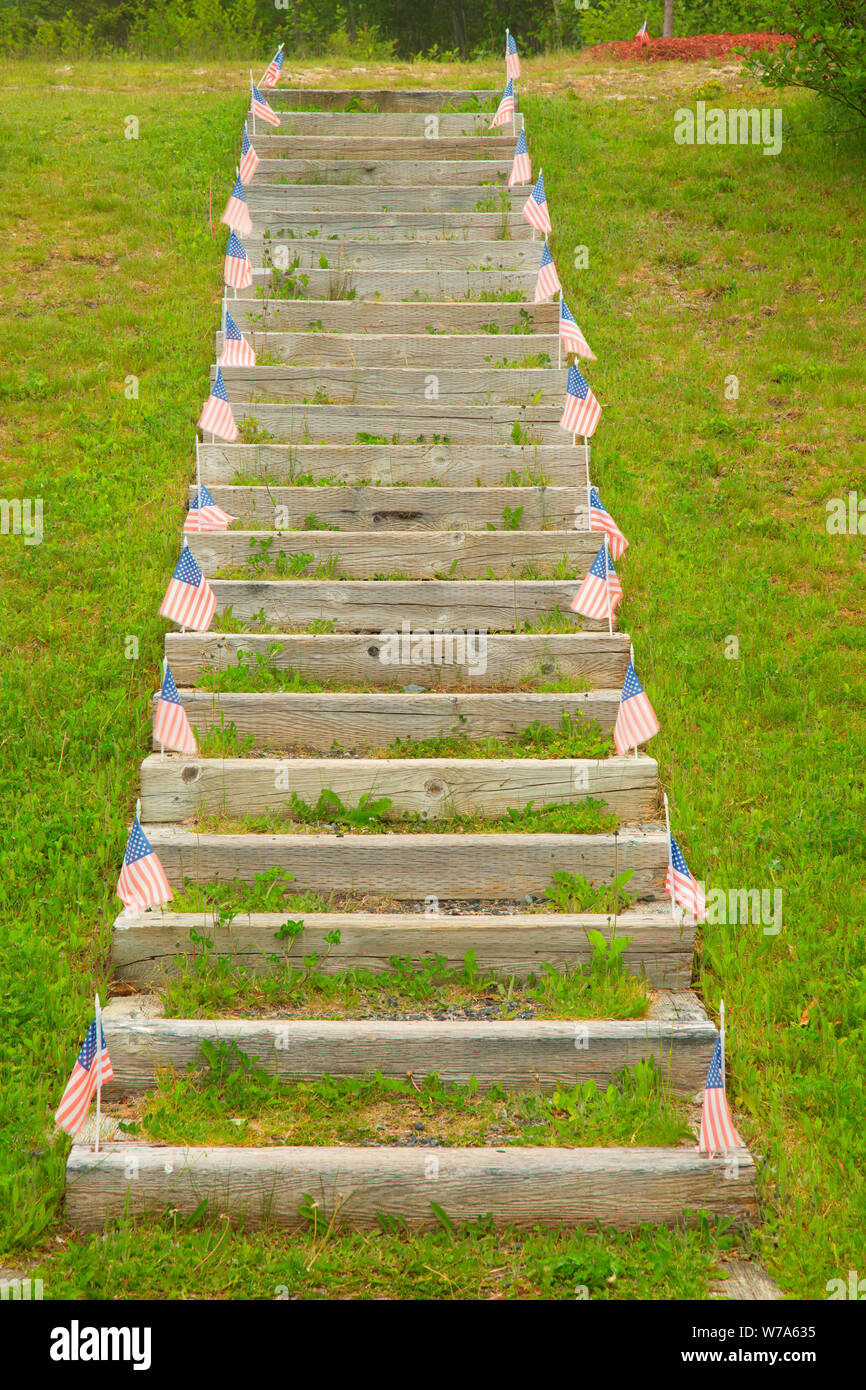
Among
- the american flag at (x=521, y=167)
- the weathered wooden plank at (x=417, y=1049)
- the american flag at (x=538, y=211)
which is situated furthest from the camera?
the american flag at (x=521, y=167)

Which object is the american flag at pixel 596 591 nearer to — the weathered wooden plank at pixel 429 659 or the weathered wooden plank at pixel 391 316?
the weathered wooden plank at pixel 429 659

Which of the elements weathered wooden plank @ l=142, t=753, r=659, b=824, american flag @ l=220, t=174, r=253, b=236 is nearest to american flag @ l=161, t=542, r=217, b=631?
weathered wooden plank @ l=142, t=753, r=659, b=824

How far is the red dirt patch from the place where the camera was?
16266 millimetres

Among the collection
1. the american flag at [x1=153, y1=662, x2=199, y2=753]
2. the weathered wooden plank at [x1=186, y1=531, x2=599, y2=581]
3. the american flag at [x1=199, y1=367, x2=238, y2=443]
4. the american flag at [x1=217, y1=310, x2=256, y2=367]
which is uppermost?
the american flag at [x1=217, y1=310, x2=256, y2=367]

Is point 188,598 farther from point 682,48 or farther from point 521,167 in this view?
point 682,48

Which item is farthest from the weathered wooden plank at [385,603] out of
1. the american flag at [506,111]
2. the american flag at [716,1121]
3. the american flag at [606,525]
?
the american flag at [506,111]

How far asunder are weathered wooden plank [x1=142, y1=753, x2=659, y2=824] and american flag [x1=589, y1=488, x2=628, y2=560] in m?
1.83

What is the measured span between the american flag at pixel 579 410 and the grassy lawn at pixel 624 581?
41 centimetres

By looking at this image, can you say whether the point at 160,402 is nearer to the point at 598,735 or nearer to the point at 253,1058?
the point at 598,735

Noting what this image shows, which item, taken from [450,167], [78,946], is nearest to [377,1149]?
[78,946]

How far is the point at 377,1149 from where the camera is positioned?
378 cm

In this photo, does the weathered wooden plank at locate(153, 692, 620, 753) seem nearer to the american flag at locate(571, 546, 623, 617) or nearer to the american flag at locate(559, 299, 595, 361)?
the american flag at locate(571, 546, 623, 617)

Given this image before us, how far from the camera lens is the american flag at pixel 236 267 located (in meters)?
8.70

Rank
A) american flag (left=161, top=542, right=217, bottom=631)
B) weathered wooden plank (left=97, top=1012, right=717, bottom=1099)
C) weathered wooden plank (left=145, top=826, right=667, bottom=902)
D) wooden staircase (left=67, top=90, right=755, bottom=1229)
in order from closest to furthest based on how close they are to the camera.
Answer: wooden staircase (left=67, top=90, right=755, bottom=1229), weathered wooden plank (left=97, top=1012, right=717, bottom=1099), weathered wooden plank (left=145, top=826, right=667, bottom=902), american flag (left=161, top=542, right=217, bottom=631)
